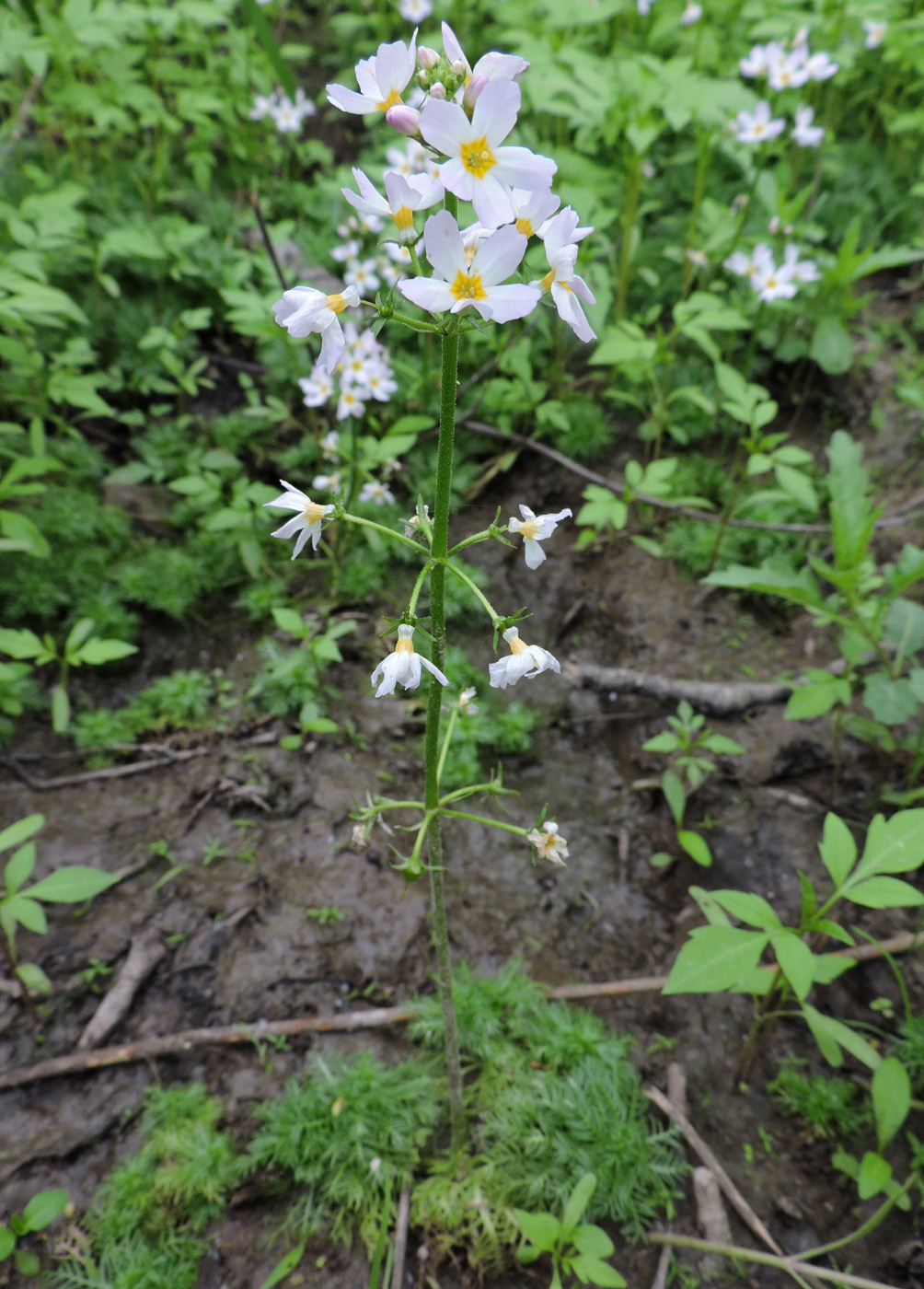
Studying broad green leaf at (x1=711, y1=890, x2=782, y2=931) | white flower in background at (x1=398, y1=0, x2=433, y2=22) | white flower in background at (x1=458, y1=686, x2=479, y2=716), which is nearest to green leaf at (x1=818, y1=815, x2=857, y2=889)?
broad green leaf at (x1=711, y1=890, x2=782, y2=931)

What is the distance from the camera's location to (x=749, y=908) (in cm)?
168

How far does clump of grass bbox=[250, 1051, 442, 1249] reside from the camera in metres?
1.80

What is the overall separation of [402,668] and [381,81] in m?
0.97

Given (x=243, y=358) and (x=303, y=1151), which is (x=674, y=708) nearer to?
(x=303, y=1151)

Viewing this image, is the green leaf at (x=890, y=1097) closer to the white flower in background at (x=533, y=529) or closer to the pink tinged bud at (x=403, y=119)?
the white flower in background at (x=533, y=529)

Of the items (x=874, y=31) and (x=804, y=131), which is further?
(x=874, y=31)

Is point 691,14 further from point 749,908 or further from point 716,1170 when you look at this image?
point 716,1170

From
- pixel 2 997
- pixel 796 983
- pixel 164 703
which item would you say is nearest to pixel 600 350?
pixel 164 703

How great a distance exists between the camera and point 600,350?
333 cm

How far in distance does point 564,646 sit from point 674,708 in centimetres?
68

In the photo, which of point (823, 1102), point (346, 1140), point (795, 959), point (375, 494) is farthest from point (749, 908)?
point (375, 494)

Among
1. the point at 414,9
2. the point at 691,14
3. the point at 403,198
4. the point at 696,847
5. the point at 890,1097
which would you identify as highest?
the point at 414,9

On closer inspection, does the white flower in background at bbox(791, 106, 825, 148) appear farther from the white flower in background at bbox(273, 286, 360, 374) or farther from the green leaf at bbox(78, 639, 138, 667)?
the green leaf at bbox(78, 639, 138, 667)

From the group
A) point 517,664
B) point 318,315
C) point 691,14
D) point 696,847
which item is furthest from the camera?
point 691,14
